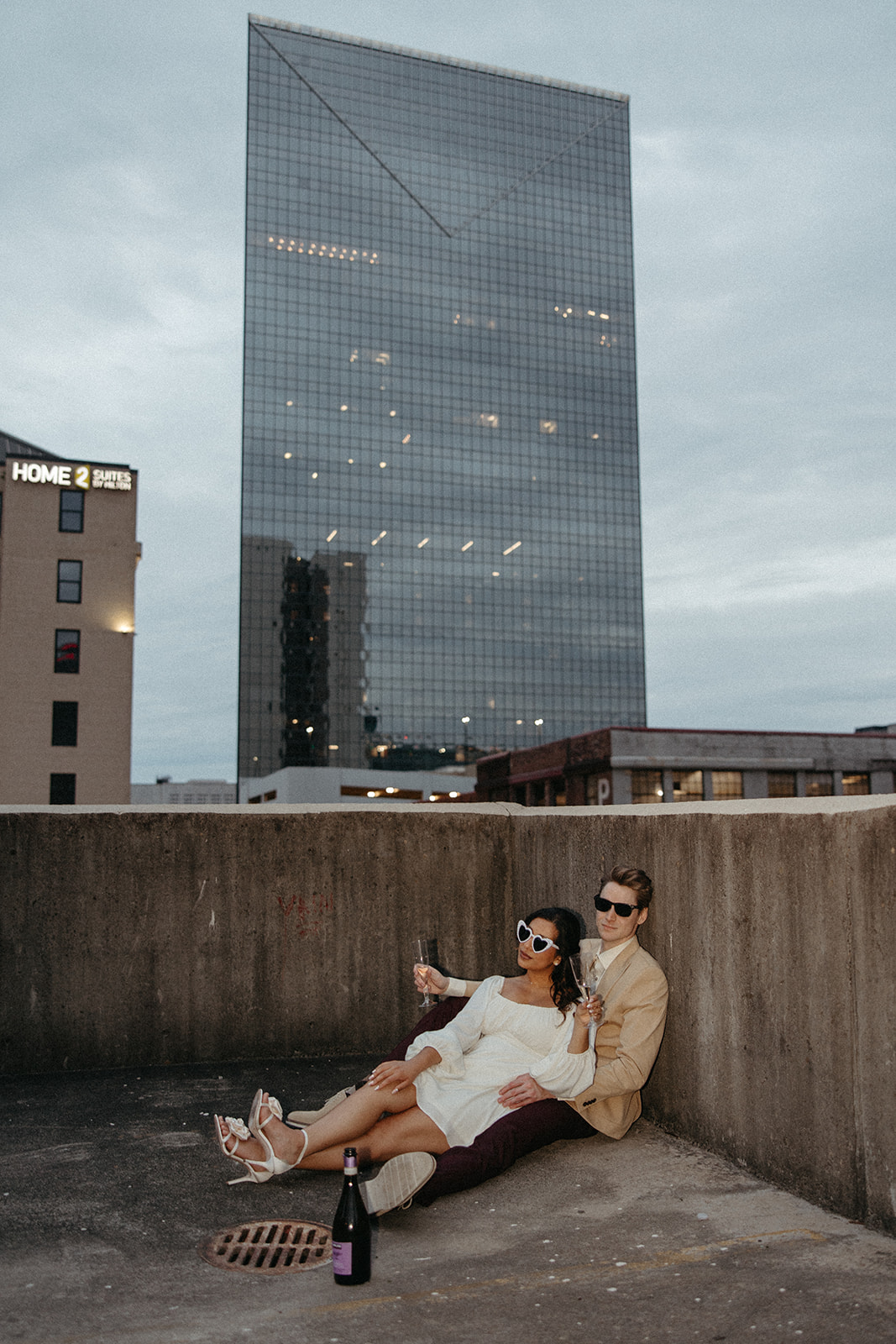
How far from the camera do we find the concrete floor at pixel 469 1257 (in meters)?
3.23

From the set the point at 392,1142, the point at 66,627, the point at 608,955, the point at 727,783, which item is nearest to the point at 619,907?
the point at 608,955

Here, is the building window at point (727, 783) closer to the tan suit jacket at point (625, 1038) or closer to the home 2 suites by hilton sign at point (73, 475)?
the home 2 suites by hilton sign at point (73, 475)

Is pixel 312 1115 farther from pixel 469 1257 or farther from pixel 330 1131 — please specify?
pixel 469 1257

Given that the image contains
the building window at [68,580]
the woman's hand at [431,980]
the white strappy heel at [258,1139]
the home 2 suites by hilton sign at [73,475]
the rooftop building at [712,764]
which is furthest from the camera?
the building window at [68,580]

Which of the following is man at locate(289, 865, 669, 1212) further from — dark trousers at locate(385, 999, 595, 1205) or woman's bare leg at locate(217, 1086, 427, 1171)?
woman's bare leg at locate(217, 1086, 427, 1171)

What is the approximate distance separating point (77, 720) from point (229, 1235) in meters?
46.9

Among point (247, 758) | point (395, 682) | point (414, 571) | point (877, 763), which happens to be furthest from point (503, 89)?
point (877, 763)

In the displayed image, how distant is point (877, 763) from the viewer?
165 feet

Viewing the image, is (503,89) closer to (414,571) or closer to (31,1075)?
(414,571)

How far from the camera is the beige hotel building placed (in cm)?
4734

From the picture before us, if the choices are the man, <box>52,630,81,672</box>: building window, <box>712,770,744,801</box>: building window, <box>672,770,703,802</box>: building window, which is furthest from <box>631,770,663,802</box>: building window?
the man

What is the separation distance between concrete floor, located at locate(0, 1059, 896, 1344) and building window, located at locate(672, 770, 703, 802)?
43162 millimetres

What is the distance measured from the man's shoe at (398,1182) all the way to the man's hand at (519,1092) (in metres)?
0.66

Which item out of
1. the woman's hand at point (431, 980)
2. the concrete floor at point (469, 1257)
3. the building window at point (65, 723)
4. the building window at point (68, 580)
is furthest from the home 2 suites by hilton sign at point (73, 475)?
the woman's hand at point (431, 980)
